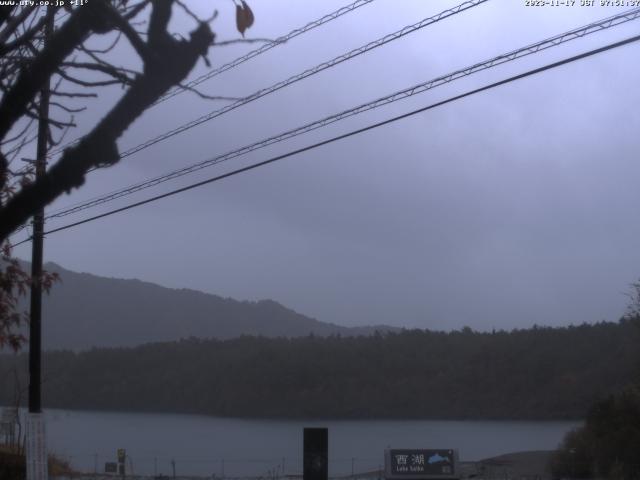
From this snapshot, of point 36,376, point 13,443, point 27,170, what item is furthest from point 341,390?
point 27,170

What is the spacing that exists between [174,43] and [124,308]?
9163 centimetres

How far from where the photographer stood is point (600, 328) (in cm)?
4881

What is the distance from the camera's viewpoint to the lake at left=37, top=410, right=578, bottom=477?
113ft

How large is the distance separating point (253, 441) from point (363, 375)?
15489 millimetres

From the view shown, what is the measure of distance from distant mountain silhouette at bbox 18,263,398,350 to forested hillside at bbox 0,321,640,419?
18933 millimetres

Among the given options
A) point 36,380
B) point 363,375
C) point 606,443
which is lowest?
point 606,443

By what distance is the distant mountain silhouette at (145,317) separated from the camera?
8200 cm

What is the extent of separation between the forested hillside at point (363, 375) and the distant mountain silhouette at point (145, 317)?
18.9 m

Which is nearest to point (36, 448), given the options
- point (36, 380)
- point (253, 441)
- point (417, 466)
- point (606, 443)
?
point (36, 380)

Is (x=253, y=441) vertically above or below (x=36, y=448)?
below

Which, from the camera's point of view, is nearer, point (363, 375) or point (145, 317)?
point (363, 375)

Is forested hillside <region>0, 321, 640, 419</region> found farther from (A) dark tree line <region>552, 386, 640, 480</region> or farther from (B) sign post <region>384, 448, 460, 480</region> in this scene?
(B) sign post <region>384, 448, 460, 480</region>

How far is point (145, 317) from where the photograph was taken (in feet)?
309

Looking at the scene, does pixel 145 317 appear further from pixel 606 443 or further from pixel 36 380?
pixel 36 380
